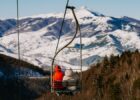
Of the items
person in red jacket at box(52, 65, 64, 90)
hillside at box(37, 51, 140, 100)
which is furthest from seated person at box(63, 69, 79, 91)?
hillside at box(37, 51, 140, 100)

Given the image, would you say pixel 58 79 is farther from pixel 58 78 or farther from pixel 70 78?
pixel 70 78

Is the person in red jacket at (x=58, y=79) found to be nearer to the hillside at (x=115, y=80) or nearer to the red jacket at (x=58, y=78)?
the red jacket at (x=58, y=78)

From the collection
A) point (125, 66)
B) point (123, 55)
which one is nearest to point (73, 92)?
point (125, 66)

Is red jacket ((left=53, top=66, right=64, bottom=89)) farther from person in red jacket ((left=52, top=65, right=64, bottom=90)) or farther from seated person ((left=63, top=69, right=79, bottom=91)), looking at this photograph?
seated person ((left=63, top=69, right=79, bottom=91))

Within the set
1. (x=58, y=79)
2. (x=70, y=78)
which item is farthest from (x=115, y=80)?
(x=58, y=79)

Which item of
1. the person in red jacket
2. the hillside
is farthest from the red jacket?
the hillside

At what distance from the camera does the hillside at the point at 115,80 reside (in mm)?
40062

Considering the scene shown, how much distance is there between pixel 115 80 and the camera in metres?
48.5

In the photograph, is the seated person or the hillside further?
the hillside

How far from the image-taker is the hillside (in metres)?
40.1

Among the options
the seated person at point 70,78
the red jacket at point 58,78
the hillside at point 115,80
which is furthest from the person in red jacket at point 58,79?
the hillside at point 115,80

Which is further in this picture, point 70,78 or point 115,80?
point 115,80

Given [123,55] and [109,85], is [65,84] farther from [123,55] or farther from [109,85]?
[123,55]

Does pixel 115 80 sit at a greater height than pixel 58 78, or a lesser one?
lesser
